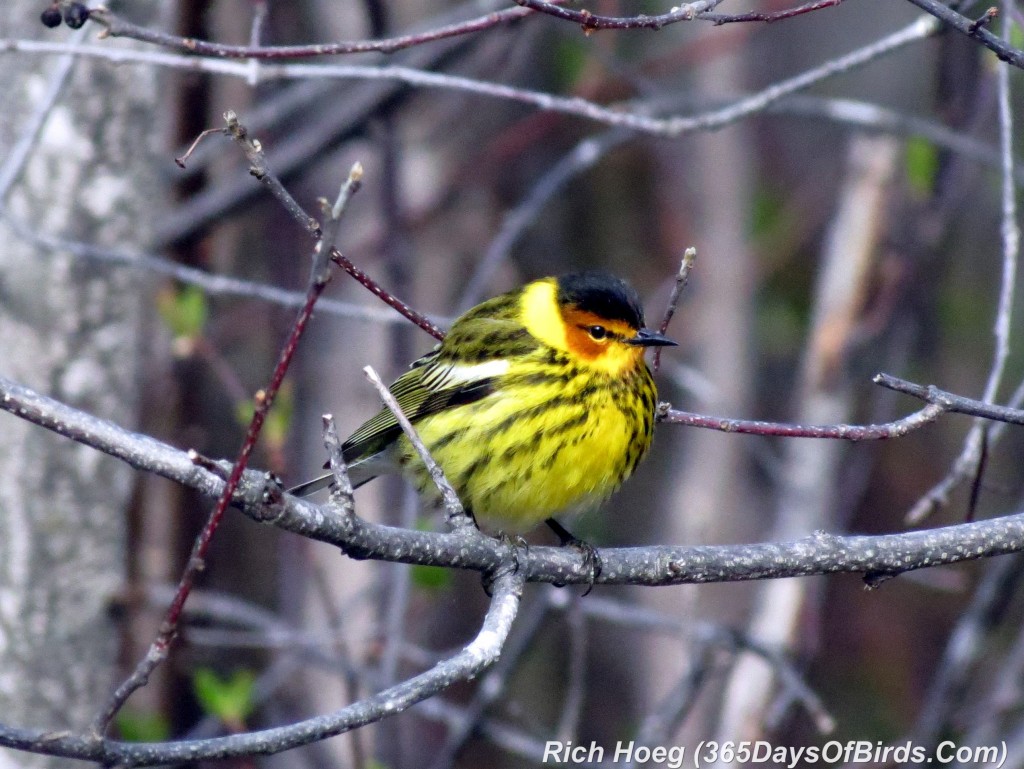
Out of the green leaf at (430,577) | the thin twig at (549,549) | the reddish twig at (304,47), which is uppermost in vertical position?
the reddish twig at (304,47)

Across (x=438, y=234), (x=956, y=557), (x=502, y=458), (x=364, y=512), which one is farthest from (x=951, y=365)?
(x=956, y=557)

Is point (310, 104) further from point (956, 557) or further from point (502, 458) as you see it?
point (956, 557)

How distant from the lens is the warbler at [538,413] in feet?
10.9

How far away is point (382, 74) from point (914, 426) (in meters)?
1.68

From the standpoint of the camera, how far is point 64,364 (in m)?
3.84

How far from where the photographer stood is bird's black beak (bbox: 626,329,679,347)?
10.9 ft

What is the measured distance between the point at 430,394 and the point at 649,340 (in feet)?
2.53

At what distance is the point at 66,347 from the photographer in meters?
3.84

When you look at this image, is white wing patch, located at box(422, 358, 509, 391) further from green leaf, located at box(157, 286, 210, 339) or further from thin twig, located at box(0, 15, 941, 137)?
green leaf, located at box(157, 286, 210, 339)

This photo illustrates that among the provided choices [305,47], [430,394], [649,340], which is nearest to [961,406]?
[649,340]

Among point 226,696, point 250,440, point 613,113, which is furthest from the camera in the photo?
point 226,696

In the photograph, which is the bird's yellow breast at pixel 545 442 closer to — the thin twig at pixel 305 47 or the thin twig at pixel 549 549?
the thin twig at pixel 549 549

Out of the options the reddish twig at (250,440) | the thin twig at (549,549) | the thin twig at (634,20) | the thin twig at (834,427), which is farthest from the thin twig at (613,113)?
the reddish twig at (250,440)

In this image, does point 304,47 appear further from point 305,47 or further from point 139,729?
point 139,729
